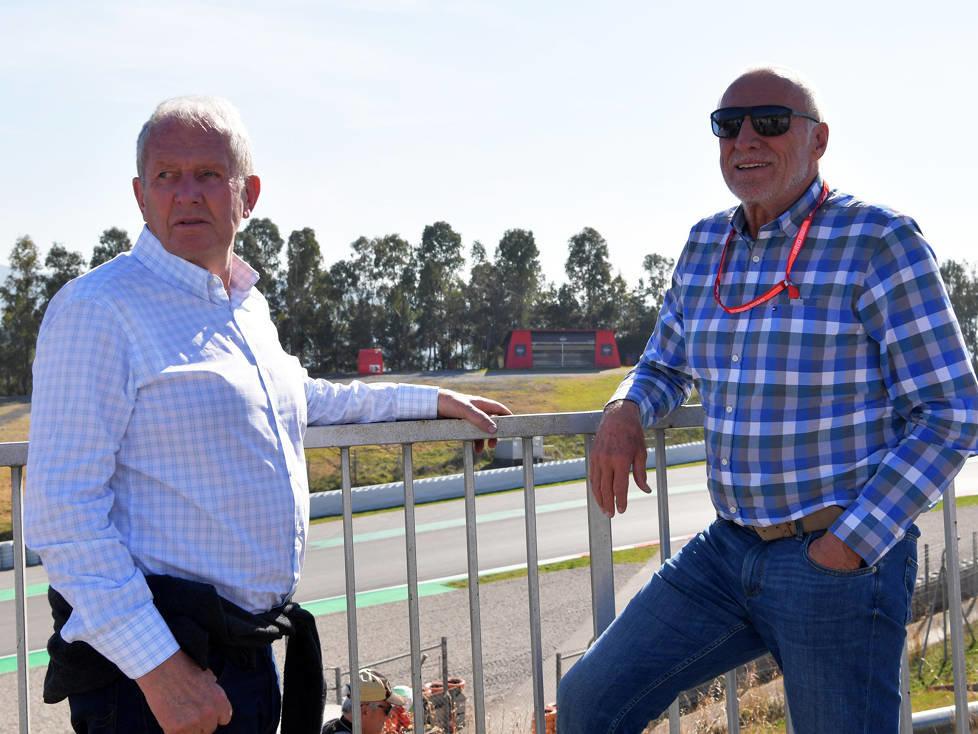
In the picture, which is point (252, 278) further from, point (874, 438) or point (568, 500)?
point (568, 500)

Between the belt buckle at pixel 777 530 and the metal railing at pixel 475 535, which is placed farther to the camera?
the metal railing at pixel 475 535

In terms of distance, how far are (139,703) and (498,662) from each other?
47.0 feet

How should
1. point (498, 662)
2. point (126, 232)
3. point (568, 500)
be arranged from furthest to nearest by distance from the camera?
1. point (126, 232)
2. point (568, 500)
3. point (498, 662)

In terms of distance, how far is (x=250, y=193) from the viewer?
6.95 feet

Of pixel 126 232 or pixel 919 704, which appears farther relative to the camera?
pixel 126 232

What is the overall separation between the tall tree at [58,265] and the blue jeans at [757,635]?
58.3 m

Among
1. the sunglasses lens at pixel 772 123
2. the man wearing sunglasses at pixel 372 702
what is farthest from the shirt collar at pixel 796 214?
the man wearing sunglasses at pixel 372 702

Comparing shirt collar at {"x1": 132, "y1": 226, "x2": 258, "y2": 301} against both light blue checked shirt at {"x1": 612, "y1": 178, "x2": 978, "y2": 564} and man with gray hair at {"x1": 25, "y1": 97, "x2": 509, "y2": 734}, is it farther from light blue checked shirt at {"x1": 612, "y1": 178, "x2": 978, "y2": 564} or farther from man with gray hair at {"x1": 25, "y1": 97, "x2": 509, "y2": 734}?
light blue checked shirt at {"x1": 612, "y1": 178, "x2": 978, "y2": 564}

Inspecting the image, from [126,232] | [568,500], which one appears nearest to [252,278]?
[568,500]

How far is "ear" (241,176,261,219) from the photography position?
2088mm

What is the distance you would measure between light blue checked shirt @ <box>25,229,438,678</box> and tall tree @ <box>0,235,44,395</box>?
56783 millimetres

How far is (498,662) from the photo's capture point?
50.6 ft

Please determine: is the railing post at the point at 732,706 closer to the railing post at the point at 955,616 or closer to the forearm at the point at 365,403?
the railing post at the point at 955,616

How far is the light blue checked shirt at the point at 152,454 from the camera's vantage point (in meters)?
1.67
